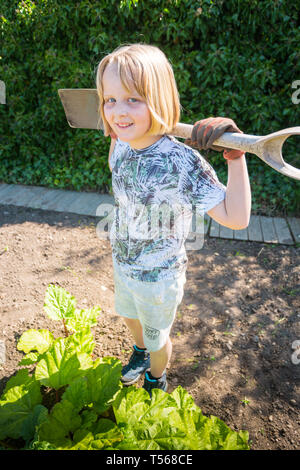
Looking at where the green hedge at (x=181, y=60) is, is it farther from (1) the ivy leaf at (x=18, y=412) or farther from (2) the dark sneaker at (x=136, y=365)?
(1) the ivy leaf at (x=18, y=412)

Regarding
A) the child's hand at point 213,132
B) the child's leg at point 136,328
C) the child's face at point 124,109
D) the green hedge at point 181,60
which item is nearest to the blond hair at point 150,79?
the child's face at point 124,109

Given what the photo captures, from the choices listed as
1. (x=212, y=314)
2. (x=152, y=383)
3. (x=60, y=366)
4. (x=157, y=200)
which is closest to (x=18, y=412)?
(x=60, y=366)

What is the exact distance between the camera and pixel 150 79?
3.44 feet

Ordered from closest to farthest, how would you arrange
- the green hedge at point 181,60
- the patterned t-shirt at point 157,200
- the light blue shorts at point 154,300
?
the patterned t-shirt at point 157,200 → the light blue shorts at point 154,300 → the green hedge at point 181,60

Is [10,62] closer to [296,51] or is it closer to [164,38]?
[164,38]

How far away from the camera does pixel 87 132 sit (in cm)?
403

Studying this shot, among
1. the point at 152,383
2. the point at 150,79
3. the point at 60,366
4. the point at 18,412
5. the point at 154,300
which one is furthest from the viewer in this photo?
the point at 152,383

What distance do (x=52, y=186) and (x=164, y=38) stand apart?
2285mm

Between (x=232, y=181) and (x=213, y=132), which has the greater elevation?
(x=213, y=132)

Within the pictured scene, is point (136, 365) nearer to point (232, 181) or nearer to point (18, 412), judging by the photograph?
point (18, 412)

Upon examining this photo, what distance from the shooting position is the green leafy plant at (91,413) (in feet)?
3.93

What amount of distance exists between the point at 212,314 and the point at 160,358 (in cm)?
90

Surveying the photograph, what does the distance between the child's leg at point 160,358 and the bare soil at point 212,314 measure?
11.8 inches
